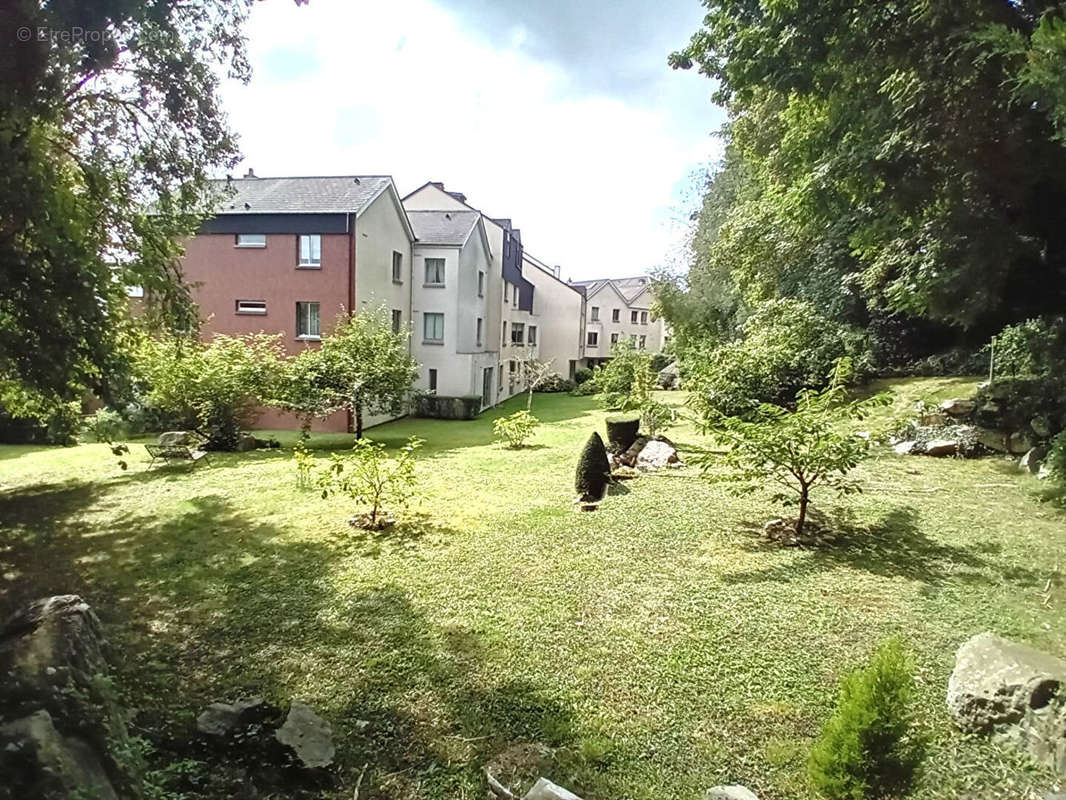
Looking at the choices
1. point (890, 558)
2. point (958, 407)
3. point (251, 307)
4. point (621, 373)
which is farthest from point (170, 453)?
point (621, 373)

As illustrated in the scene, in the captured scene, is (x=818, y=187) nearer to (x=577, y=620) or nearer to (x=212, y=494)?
(x=577, y=620)

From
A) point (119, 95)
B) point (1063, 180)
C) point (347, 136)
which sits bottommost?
point (1063, 180)

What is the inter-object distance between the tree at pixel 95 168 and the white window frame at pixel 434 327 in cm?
1564

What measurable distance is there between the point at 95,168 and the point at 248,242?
1318 cm

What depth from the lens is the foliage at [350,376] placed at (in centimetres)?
1597

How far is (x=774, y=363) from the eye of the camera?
45.6 feet

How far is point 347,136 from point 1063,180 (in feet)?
42.7

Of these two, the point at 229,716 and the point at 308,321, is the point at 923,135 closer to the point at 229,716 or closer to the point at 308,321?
the point at 229,716

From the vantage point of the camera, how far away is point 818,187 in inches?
312

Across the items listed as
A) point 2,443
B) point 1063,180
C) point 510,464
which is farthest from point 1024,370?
point 2,443

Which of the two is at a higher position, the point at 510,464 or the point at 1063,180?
the point at 1063,180

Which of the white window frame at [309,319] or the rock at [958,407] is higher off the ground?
the white window frame at [309,319]

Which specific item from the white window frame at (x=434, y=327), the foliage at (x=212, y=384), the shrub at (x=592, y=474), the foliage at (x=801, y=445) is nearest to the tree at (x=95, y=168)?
the foliage at (x=212, y=384)

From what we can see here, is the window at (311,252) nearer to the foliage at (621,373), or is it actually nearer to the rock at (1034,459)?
the foliage at (621,373)
